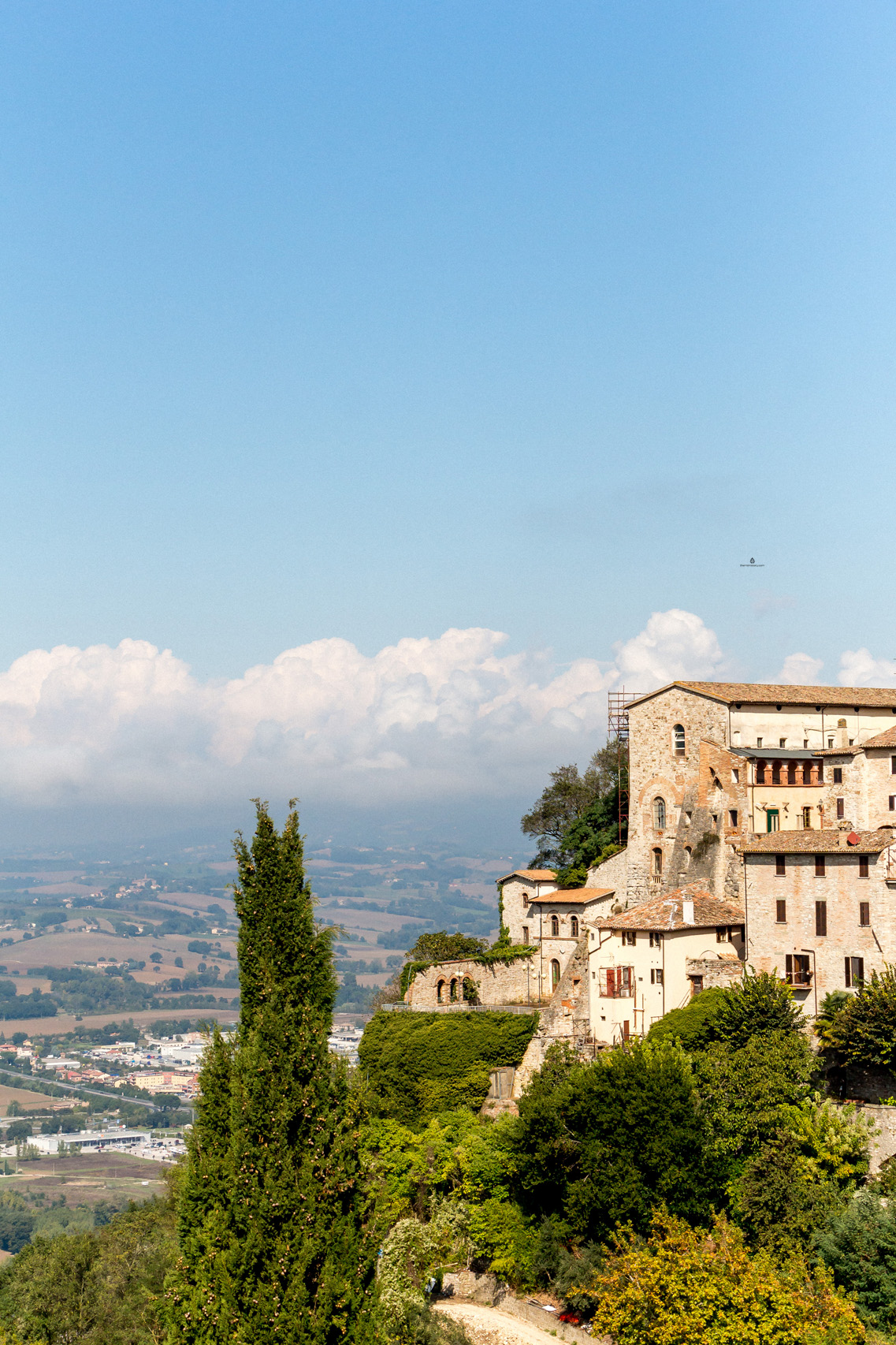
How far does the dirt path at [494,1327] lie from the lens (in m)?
42.0

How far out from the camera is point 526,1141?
1805 inches


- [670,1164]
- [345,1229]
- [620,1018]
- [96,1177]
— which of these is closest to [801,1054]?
[670,1164]

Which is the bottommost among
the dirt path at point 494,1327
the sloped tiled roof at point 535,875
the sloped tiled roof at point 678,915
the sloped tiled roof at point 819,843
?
the dirt path at point 494,1327

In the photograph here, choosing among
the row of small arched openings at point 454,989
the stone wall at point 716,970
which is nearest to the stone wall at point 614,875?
the row of small arched openings at point 454,989

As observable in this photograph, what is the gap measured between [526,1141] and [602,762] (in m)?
35.2

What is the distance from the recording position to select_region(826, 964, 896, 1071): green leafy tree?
142ft

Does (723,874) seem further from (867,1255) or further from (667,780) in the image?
(867,1255)

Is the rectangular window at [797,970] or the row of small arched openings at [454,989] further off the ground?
the rectangular window at [797,970]

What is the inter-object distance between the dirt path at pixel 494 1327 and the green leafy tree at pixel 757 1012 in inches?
473

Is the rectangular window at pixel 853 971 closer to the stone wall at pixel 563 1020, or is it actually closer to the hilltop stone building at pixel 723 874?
the hilltop stone building at pixel 723 874

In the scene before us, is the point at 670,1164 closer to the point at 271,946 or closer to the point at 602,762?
the point at 271,946

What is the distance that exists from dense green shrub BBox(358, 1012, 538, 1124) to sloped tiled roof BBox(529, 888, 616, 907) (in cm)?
856

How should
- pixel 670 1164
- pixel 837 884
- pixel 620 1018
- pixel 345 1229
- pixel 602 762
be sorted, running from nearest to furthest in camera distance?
pixel 345 1229 < pixel 670 1164 < pixel 837 884 < pixel 620 1018 < pixel 602 762

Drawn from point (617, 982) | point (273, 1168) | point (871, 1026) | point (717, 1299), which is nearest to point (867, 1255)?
point (717, 1299)
